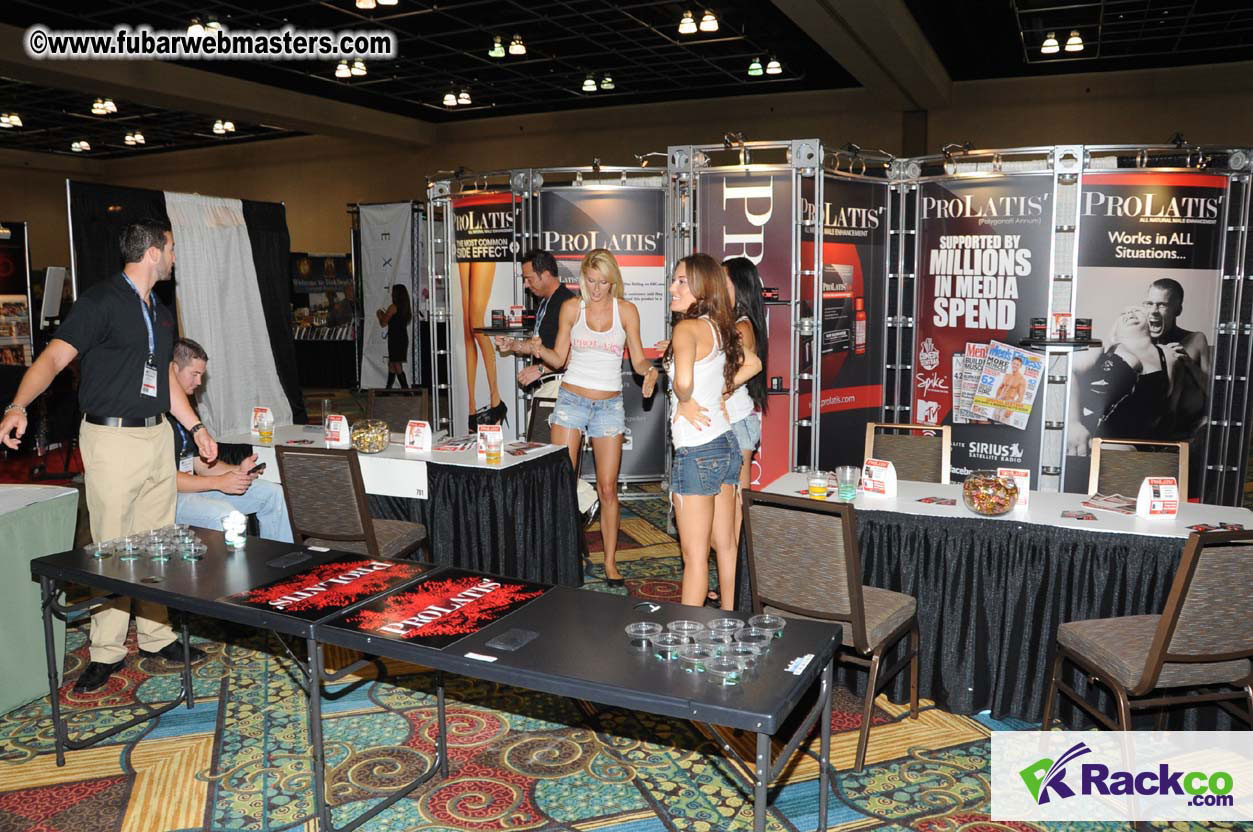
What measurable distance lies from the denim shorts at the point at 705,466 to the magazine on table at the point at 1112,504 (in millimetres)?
1215

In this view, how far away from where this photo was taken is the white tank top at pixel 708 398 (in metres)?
3.17

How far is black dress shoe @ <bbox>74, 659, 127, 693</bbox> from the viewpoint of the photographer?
3295mm

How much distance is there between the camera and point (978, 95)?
35.3ft

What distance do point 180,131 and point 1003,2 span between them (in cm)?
1233

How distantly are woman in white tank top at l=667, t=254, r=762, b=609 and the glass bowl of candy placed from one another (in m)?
0.81

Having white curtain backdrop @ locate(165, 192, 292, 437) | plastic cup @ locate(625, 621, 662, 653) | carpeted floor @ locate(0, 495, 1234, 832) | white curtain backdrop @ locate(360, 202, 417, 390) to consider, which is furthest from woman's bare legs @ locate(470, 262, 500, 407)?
plastic cup @ locate(625, 621, 662, 653)

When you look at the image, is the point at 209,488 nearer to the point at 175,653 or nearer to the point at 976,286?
the point at 175,653

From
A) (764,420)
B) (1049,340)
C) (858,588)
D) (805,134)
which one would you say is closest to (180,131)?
(805,134)

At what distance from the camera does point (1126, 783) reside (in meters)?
2.53

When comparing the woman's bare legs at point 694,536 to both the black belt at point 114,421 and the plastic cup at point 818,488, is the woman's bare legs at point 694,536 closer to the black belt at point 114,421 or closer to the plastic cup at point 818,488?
the plastic cup at point 818,488

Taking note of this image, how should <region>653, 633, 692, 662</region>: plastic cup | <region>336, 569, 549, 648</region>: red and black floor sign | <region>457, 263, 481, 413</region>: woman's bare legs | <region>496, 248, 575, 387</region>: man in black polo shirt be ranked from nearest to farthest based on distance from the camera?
<region>653, 633, 692, 662</region>: plastic cup → <region>336, 569, 549, 648</region>: red and black floor sign → <region>496, 248, 575, 387</region>: man in black polo shirt → <region>457, 263, 481, 413</region>: woman's bare legs

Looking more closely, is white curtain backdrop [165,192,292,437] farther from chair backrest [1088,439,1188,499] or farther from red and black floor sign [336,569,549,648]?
chair backrest [1088,439,1188,499]

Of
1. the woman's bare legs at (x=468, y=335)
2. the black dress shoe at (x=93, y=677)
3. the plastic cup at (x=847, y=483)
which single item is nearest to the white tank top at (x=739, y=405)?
the plastic cup at (x=847, y=483)

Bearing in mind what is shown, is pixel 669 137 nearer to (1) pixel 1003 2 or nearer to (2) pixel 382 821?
(1) pixel 1003 2
